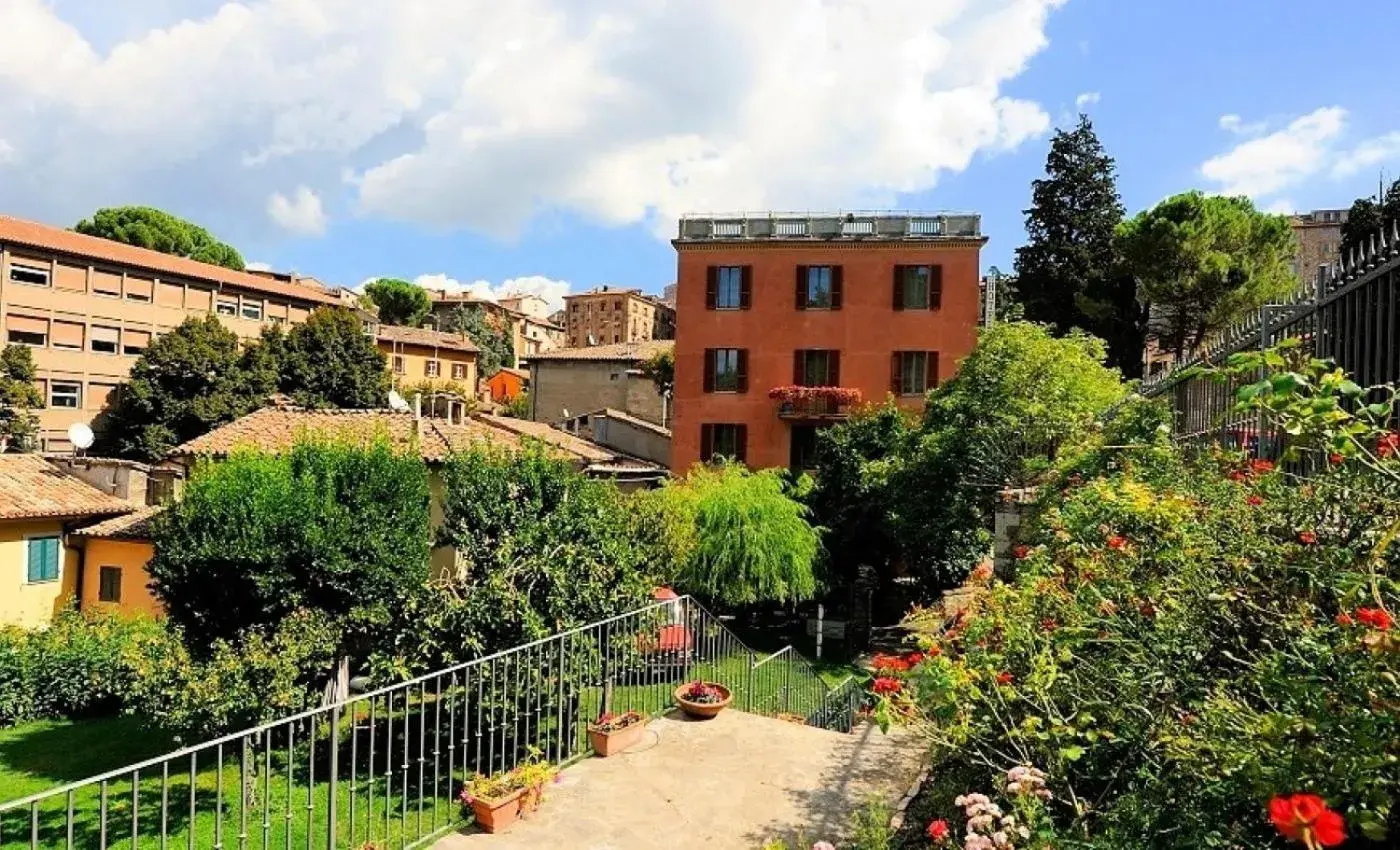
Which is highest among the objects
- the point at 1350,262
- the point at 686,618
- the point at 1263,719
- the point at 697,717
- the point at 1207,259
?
the point at 1207,259

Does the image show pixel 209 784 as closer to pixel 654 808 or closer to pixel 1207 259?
pixel 654 808

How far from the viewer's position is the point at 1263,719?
7.97ft

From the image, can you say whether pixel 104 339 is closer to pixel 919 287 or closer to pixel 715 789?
pixel 919 287

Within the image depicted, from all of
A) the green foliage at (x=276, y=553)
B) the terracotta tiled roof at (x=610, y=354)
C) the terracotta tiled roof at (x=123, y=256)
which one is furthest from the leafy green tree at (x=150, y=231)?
the green foliage at (x=276, y=553)

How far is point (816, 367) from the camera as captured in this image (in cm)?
2908

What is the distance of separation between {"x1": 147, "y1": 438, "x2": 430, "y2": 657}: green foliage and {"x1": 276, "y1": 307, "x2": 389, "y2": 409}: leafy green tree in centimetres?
2885

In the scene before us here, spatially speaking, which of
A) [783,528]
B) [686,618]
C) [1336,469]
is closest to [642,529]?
[783,528]

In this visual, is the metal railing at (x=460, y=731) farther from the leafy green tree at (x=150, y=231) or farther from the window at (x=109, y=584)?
the leafy green tree at (x=150, y=231)

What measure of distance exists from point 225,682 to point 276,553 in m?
2.08

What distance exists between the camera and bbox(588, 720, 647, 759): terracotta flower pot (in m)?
7.33

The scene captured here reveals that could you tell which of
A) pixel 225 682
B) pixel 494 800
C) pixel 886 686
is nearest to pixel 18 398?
pixel 225 682

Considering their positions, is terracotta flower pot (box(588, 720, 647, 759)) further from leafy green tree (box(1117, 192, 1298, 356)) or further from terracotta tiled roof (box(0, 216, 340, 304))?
terracotta tiled roof (box(0, 216, 340, 304))

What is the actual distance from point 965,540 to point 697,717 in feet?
38.0

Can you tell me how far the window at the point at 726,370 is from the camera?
96.3 feet
